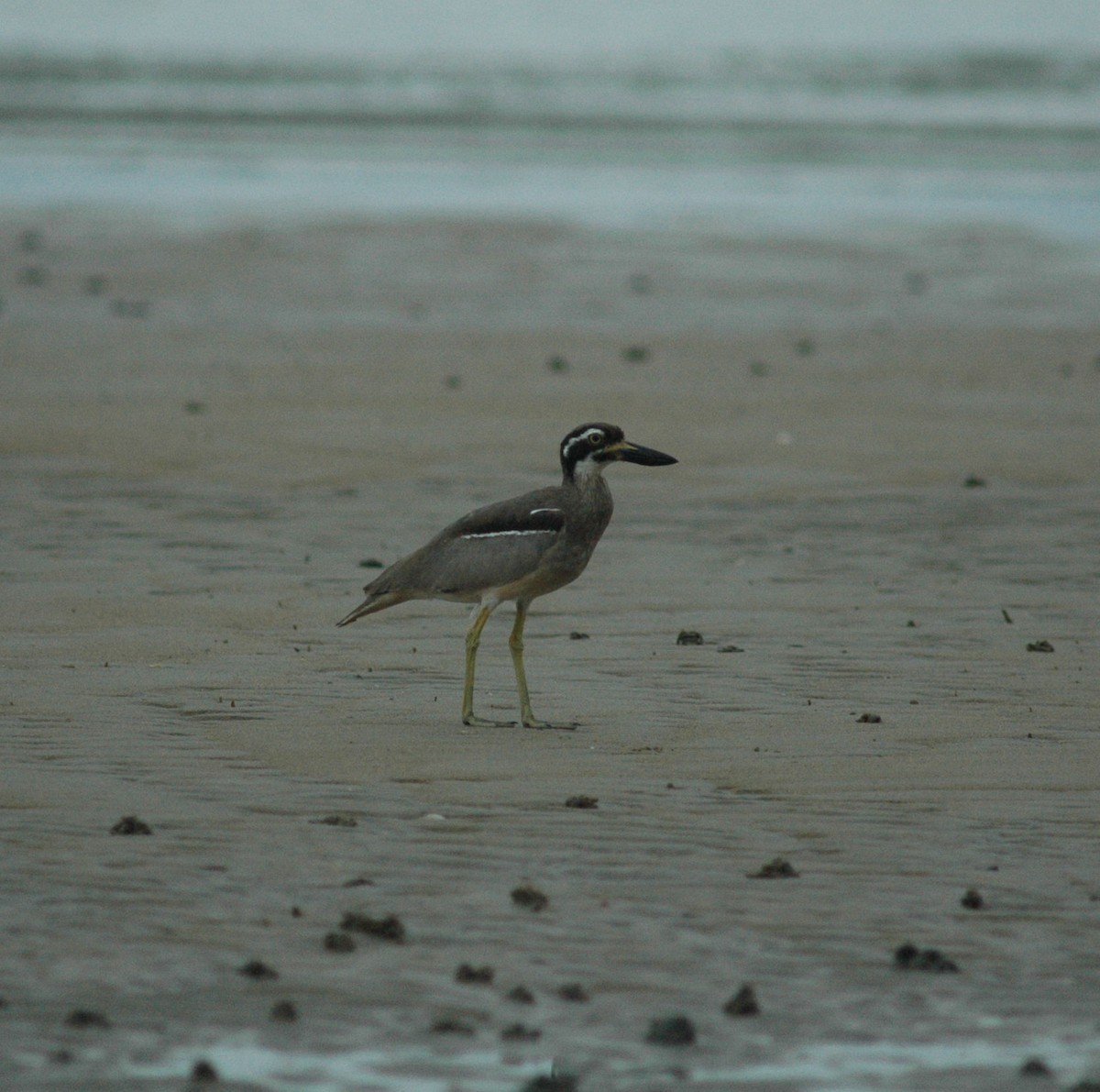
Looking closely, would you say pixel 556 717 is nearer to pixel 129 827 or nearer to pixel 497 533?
pixel 497 533

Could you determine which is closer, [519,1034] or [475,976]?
[519,1034]

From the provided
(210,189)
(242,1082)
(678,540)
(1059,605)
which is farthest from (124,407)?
(210,189)

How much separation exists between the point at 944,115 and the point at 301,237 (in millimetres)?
35139

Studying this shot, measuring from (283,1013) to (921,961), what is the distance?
74.9 inches

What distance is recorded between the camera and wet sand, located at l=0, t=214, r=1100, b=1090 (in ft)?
20.4

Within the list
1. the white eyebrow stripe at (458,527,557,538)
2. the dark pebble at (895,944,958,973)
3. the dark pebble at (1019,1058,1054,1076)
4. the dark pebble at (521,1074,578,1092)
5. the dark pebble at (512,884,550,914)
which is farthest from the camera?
the white eyebrow stripe at (458,527,557,538)

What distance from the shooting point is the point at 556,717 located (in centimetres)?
950

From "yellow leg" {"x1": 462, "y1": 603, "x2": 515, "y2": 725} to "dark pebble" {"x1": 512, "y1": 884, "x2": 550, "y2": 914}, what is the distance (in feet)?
7.75

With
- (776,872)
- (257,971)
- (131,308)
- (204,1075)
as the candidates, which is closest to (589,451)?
(776,872)

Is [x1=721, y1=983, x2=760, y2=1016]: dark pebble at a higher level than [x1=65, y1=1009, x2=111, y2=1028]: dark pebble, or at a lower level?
higher

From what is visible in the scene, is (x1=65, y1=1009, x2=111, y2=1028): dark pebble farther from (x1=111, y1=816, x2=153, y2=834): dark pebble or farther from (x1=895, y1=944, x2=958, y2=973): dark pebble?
(x1=895, y1=944, x2=958, y2=973): dark pebble

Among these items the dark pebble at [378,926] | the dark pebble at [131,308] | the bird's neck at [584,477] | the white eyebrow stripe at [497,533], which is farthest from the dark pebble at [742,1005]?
the dark pebble at [131,308]

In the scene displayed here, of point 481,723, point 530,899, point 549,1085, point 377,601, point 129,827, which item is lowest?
point 549,1085

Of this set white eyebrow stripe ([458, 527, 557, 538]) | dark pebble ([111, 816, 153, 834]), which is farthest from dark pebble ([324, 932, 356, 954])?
white eyebrow stripe ([458, 527, 557, 538])
